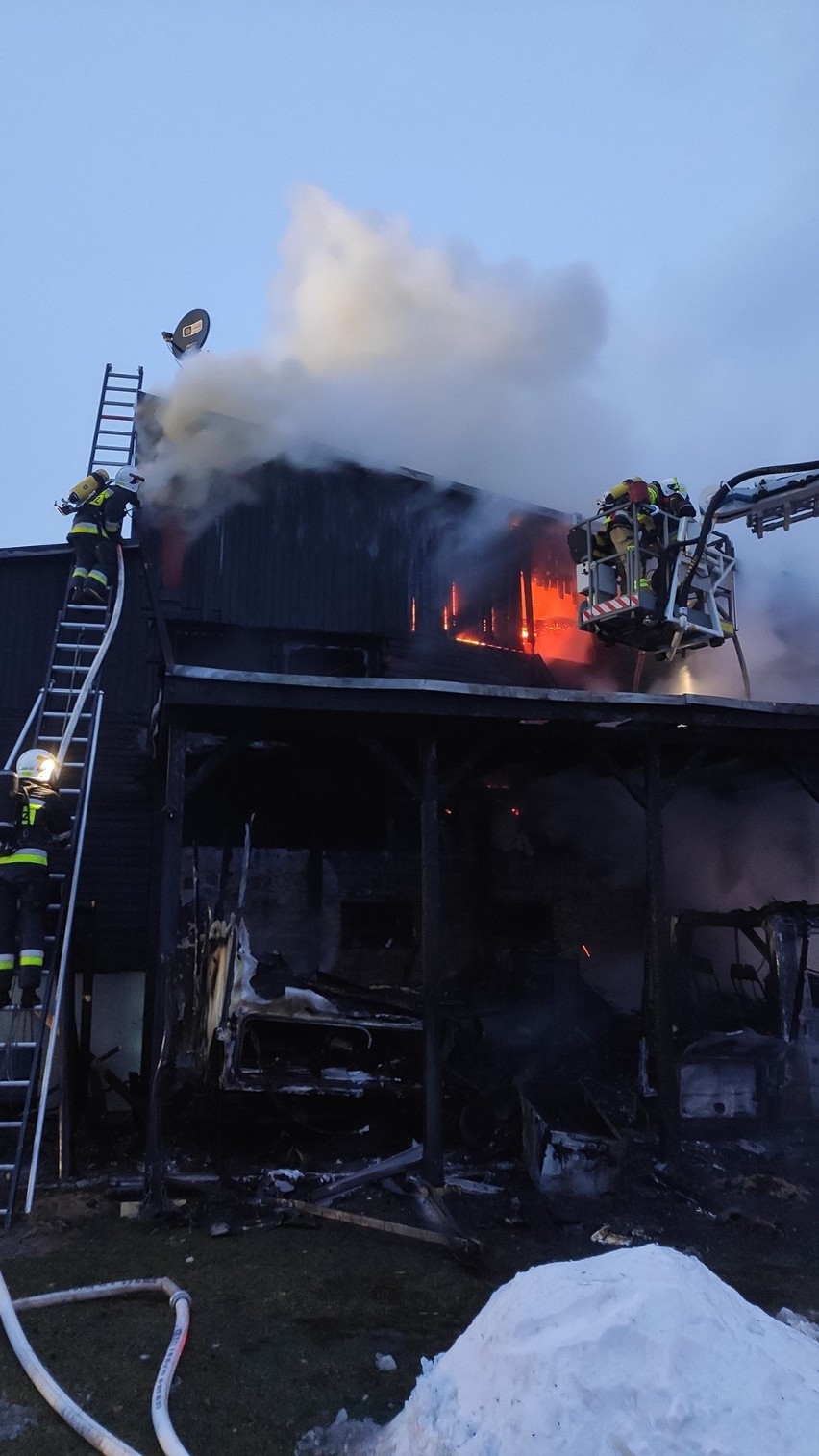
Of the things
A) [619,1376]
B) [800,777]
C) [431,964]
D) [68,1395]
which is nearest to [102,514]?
[431,964]

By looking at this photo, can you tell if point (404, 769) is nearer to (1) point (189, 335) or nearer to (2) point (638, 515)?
(2) point (638, 515)

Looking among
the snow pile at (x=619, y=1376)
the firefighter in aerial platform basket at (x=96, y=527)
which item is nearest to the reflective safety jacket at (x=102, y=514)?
the firefighter in aerial platform basket at (x=96, y=527)

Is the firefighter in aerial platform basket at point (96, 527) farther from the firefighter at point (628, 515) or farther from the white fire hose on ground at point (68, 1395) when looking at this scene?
the white fire hose on ground at point (68, 1395)

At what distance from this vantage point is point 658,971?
798 centimetres

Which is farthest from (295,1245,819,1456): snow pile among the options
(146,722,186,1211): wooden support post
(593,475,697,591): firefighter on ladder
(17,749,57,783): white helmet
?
(593,475,697,591): firefighter on ladder

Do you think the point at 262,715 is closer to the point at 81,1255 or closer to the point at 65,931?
the point at 65,931

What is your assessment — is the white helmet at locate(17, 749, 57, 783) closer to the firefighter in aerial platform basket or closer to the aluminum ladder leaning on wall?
the aluminum ladder leaning on wall

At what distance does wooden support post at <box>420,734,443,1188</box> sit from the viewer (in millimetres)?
7129

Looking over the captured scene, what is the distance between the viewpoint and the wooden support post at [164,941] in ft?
21.7

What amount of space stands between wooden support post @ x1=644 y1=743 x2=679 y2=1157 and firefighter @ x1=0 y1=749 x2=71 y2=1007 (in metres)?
5.24

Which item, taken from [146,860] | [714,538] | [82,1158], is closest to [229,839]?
[146,860]

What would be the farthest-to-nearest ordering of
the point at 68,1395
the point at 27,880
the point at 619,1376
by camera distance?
the point at 27,880 < the point at 68,1395 < the point at 619,1376

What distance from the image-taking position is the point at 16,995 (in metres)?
8.81

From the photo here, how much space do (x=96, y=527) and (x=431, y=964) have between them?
20.1 ft
